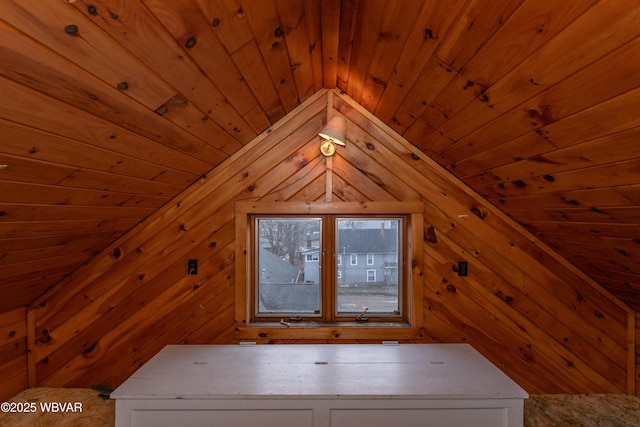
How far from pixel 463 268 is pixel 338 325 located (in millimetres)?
935

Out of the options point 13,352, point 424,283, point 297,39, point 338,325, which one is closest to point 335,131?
point 297,39

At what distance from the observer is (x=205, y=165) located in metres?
2.15

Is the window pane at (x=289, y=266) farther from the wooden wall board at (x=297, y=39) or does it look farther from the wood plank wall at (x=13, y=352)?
the wood plank wall at (x=13, y=352)

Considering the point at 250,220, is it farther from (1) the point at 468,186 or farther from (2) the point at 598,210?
(2) the point at 598,210

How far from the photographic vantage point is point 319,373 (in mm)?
1788

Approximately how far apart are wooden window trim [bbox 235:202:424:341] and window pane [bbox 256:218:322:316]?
0.48 feet

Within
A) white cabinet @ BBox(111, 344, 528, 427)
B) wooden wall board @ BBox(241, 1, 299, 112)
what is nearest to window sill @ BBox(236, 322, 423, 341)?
white cabinet @ BBox(111, 344, 528, 427)

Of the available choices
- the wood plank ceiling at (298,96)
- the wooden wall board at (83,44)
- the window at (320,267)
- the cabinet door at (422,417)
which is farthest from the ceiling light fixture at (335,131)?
the cabinet door at (422,417)

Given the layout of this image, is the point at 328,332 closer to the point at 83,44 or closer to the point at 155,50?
the point at 155,50

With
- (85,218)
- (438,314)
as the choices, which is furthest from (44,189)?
(438,314)

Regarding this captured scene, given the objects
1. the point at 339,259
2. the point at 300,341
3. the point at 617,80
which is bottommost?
the point at 300,341

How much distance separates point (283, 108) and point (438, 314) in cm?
172

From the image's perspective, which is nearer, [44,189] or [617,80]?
[617,80]

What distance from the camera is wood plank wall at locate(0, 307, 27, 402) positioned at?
2.05m
